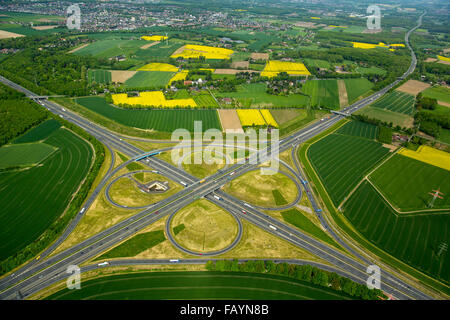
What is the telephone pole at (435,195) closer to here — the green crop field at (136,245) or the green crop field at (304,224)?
the green crop field at (304,224)

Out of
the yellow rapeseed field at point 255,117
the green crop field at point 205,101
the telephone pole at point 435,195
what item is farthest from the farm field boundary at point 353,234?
the green crop field at point 205,101

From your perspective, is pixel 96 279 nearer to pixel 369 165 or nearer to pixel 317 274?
pixel 317 274

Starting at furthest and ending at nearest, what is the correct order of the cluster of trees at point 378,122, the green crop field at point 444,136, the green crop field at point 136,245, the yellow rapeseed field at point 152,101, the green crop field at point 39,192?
the yellow rapeseed field at point 152,101
the cluster of trees at point 378,122
the green crop field at point 444,136
the green crop field at point 39,192
the green crop field at point 136,245

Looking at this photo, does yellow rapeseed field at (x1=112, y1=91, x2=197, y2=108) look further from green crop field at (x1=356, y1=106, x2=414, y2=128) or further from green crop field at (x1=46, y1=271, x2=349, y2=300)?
green crop field at (x1=46, y1=271, x2=349, y2=300)

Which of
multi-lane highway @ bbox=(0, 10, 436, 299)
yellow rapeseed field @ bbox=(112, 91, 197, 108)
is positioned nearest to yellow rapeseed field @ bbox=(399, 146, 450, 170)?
multi-lane highway @ bbox=(0, 10, 436, 299)

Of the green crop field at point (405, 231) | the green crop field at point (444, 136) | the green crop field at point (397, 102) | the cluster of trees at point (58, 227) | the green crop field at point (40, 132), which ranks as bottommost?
the green crop field at point (405, 231)

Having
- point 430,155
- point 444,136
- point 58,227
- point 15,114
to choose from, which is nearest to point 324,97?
point 444,136
